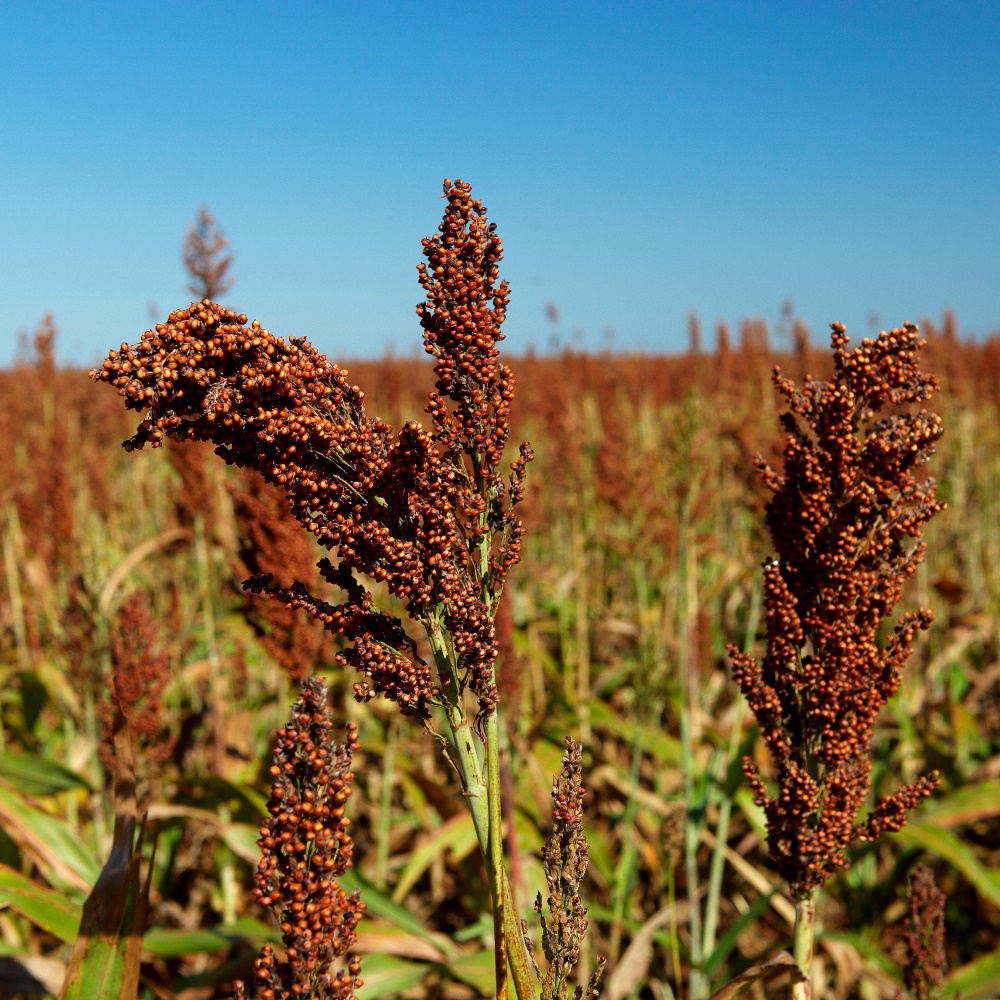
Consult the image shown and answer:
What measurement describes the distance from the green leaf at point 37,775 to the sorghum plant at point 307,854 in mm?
3249

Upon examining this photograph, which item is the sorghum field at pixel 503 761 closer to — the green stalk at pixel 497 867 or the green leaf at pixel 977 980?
the green leaf at pixel 977 980

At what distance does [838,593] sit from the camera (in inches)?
73.0

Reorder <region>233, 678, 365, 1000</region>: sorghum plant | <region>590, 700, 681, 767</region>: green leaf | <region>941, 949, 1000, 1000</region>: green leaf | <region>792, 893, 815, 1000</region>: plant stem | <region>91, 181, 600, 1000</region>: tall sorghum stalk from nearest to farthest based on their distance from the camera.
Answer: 1. <region>233, 678, 365, 1000</region>: sorghum plant
2. <region>91, 181, 600, 1000</region>: tall sorghum stalk
3. <region>792, 893, 815, 1000</region>: plant stem
4. <region>941, 949, 1000, 1000</region>: green leaf
5. <region>590, 700, 681, 767</region>: green leaf

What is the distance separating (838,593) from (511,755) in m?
3.24

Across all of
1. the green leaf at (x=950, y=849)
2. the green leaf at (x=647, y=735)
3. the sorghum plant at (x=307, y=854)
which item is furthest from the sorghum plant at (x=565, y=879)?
the green leaf at (x=647, y=735)

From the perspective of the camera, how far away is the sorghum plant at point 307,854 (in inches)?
49.6

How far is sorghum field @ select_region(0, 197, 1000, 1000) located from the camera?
3.37 meters

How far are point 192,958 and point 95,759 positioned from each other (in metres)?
1.08

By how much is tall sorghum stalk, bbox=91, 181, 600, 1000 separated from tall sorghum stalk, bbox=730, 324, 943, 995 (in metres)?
0.70

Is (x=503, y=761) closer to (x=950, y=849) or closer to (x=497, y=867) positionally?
(x=497, y=867)

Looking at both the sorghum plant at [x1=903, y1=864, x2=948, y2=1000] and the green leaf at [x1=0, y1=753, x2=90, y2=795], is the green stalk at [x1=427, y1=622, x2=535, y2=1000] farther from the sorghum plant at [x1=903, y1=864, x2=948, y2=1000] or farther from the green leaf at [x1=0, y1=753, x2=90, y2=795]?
the green leaf at [x1=0, y1=753, x2=90, y2=795]

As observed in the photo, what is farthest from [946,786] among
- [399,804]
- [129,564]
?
[129,564]

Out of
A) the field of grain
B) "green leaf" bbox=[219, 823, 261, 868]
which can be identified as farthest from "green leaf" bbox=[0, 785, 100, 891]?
"green leaf" bbox=[219, 823, 261, 868]

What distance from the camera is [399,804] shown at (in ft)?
18.6
